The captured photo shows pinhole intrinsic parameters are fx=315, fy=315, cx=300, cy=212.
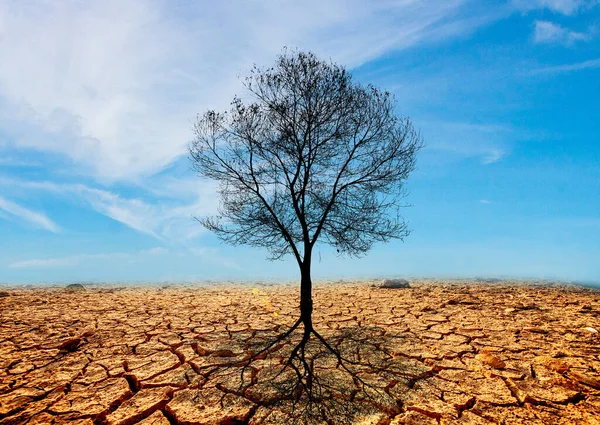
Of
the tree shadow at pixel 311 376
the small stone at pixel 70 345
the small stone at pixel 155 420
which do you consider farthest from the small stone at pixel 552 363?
the small stone at pixel 70 345

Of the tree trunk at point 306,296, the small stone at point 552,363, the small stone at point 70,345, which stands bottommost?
the small stone at point 552,363

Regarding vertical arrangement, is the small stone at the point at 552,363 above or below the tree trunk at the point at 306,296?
below

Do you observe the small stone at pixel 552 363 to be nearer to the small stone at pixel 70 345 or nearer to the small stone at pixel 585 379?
the small stone at pixel 585 379

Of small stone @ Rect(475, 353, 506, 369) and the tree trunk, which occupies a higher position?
the tree trunk

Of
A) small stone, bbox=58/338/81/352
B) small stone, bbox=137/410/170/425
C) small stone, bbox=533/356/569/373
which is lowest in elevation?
small stone, bbox=137/410/170/425

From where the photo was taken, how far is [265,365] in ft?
16.1

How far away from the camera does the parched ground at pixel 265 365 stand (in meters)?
3.71

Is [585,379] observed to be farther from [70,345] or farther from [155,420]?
[70,345]

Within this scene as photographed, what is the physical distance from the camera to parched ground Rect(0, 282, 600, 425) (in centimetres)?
371

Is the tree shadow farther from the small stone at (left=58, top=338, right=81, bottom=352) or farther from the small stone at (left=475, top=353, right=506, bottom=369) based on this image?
the small stone at (left=58, top=338, right=81, bottom=352)

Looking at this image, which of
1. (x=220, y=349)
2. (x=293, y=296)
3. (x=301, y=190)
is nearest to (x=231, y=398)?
(x=220, y=349)

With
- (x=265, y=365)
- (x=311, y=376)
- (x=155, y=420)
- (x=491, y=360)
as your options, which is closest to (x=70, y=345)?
(x=155, y=420)

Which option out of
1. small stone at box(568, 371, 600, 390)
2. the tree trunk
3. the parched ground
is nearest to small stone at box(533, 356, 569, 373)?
the parched ground

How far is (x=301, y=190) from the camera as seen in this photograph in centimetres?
611
